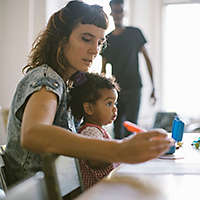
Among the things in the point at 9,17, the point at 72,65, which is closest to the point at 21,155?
Result: the point at 72,65

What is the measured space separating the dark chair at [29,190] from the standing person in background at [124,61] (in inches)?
108

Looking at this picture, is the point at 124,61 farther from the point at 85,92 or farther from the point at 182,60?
the point at 85,92

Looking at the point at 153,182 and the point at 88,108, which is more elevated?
the point at 88,108

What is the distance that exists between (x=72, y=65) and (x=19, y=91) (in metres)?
0.25

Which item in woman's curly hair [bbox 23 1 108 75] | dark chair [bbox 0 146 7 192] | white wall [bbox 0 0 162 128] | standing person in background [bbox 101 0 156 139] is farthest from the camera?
white wall [bbox 0 0 162 128]

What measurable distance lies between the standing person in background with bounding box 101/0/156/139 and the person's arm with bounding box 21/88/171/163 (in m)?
2.70

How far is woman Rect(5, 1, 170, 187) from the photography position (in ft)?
2.84

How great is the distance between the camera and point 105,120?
1692mm

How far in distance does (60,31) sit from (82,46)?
0.09 metres

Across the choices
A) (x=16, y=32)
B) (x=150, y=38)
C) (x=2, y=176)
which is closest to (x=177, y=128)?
(x=2, y=176)

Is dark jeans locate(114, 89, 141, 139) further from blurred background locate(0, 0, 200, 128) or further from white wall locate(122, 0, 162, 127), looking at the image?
white wall locate(122, 0, 162, 127)

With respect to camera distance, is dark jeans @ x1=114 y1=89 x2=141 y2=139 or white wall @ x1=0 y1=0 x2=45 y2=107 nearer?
dark jeans @ x1=114 y1=89 x2=141 y2=139

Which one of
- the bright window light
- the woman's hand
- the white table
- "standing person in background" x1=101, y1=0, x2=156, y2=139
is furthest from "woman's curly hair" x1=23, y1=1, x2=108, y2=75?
the bright window light

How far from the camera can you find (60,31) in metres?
1.36
